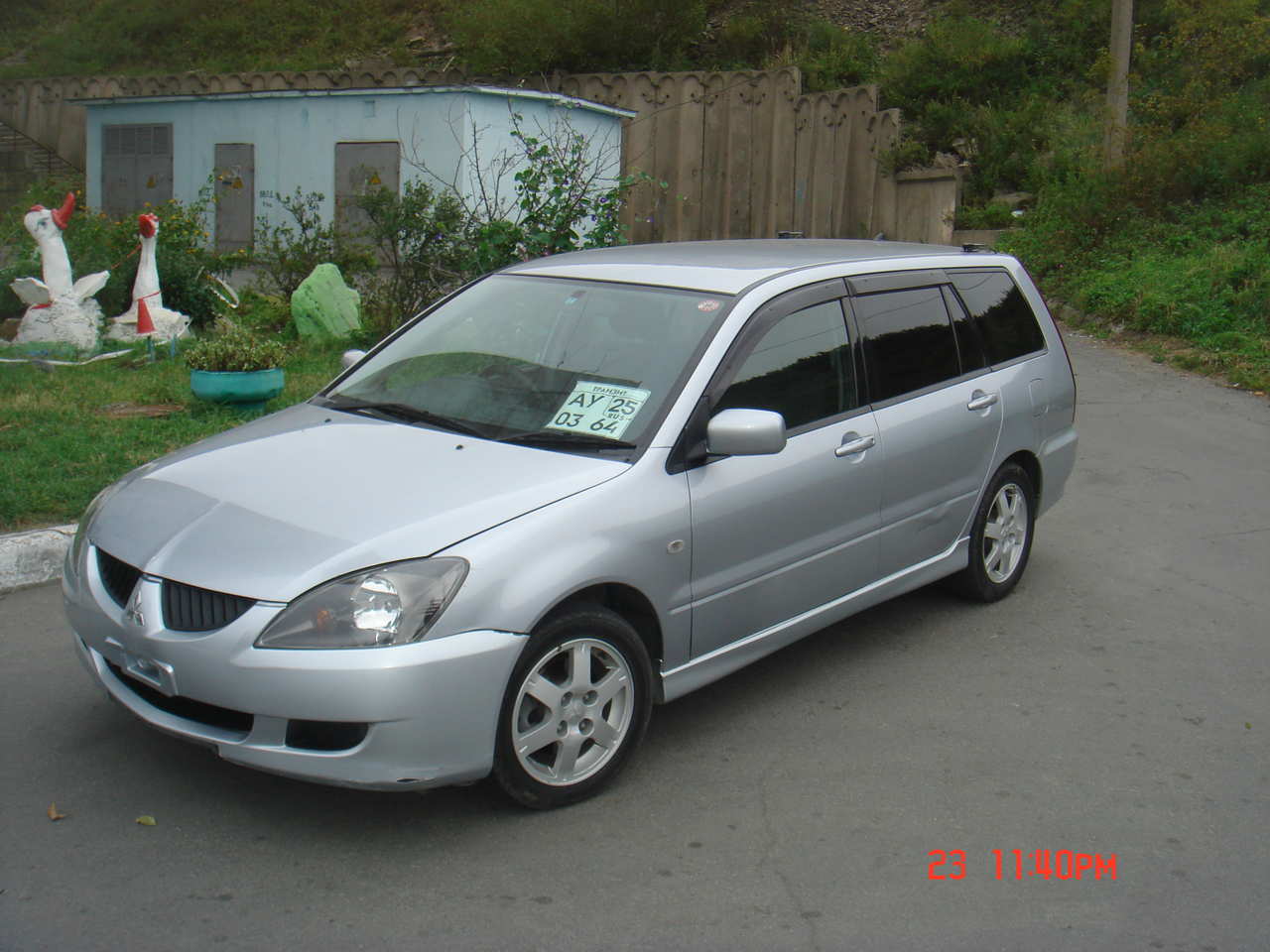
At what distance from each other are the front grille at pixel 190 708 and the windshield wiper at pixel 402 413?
1.23 meters

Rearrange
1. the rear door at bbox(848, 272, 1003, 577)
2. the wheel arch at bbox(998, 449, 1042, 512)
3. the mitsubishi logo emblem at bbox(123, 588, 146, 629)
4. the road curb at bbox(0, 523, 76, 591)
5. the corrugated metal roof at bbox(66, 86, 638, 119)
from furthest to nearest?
the corrugated metal roof at bbox(66, 86, 638, 119)
the wheel arch at bbox(998, 449, 1042, 512)
the road curb at bbox(0, 523, 76, 591)
the rear door at bbox(848, 272, 1003, 577)
the mitsubishi logo emblem at bbox(123, 588, 146, 629)

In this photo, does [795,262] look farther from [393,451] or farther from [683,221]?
[683,221]

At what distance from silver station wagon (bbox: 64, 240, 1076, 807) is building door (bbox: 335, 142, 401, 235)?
33.8 feet

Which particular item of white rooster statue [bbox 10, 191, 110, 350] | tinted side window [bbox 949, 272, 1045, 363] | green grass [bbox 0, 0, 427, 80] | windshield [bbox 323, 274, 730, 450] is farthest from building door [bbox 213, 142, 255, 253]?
tinted side window [bbox 949, 272, 1045, 363]

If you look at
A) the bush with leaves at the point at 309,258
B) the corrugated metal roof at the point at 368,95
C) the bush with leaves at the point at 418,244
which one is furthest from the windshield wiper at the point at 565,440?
the corrugated metal roof at the point at 368,95

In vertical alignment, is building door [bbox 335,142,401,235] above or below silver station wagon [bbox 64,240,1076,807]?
above

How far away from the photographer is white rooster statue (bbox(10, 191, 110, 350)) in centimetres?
1098

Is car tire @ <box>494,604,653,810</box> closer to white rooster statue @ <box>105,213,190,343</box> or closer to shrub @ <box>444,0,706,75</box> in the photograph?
white rooster statue @ <box>105,213,190,343</box>

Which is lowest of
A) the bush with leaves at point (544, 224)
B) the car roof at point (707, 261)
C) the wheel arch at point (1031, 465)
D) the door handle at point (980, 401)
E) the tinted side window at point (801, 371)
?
the wheel arch at point (1031, 465)

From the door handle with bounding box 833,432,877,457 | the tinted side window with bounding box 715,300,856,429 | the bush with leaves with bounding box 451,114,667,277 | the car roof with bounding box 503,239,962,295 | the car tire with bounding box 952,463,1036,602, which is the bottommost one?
the car tire with bounding box 952,463,1036,602

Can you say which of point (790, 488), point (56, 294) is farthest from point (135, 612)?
point (56, 294)

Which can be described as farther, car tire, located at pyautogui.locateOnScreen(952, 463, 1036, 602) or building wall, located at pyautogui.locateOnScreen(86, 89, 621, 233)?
building wall, located at pyautogui.locateOnScreen(86, 89, 621, 233)

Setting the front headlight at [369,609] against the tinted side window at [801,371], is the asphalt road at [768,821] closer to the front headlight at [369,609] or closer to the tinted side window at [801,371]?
the front headlight at [369,609]
